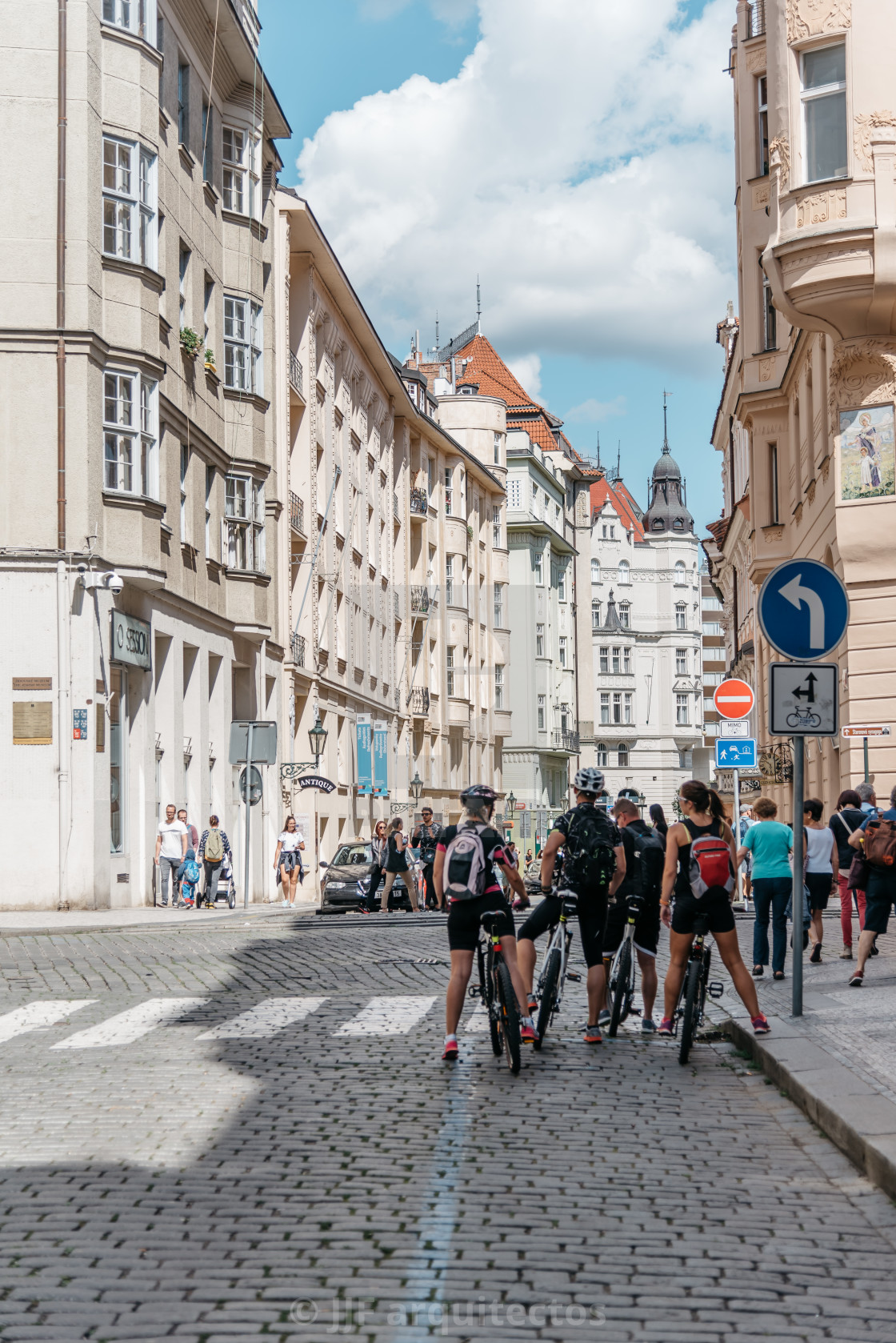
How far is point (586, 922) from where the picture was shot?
1117 centimetres

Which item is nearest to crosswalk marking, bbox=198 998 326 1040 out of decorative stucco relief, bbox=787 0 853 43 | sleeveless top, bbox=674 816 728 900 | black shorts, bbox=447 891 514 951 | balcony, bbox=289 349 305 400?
black shorts, bbox=447 891 514 951

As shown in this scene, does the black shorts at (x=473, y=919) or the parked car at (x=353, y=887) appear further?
the parked car at (x=353, y=887)

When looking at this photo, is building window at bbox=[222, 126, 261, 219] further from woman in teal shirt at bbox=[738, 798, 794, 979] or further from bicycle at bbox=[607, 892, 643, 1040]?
bicycle at bbox=[607, 892, 643, 1040]

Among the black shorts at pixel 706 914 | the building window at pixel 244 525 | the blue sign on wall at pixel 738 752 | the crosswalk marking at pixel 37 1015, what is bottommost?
the crosswalk marking at pixel 37 1015

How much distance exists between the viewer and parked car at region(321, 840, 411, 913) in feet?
99.4

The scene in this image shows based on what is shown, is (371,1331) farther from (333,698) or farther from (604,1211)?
(333,698)

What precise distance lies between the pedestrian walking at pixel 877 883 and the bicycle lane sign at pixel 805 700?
295 centimetres

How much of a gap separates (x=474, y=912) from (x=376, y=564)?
153 feet

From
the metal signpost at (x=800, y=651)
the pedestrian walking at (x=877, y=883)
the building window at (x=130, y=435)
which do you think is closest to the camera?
the metal signpost at (x=800, y=651)

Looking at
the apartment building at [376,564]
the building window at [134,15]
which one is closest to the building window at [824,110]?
the building window at [134,15]

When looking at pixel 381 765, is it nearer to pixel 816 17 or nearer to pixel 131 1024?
pixel 816 17

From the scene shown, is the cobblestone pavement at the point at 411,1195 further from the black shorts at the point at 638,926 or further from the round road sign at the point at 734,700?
the round road sign at the point at 734,700

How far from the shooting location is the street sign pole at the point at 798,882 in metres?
11.2

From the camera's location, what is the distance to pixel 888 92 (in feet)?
79.7
